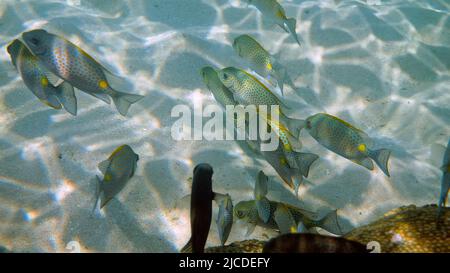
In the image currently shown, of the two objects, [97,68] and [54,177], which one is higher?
[97,68]

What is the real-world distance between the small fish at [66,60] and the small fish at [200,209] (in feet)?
4.23

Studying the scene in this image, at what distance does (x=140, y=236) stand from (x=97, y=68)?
→ 1659 millimetres

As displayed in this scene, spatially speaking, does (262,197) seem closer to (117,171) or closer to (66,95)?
(117,171)

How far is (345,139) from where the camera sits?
292 centimetres

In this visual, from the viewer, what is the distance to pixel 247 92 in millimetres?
3111

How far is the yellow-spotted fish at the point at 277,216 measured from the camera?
8.56 feet

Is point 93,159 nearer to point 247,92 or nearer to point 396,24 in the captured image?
point 247,92

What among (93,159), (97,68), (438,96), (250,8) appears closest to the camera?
(97,68)

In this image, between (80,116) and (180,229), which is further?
(80,116)

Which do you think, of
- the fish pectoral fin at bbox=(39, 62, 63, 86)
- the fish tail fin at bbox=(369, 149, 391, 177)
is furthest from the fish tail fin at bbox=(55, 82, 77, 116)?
the fish tail fin at bbox=(369, 149, 391, 177)

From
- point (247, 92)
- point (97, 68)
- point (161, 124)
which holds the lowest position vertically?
point (161, 124)

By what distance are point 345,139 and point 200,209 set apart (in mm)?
1680

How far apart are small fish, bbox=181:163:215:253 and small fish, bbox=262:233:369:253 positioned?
436 mm
